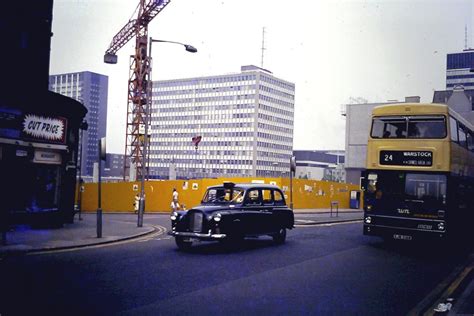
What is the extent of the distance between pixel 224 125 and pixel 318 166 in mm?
35977

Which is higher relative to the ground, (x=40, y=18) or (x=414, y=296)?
(x=40, y=18)

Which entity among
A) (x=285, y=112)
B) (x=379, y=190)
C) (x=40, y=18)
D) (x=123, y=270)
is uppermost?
(x=285, y=112)

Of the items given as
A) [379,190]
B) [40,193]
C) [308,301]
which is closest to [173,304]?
[308,301]

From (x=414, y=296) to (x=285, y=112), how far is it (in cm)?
14776

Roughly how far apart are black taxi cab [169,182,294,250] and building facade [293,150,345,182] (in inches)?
4731

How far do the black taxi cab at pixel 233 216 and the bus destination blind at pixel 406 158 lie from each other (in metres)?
3.45

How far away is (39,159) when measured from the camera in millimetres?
16312

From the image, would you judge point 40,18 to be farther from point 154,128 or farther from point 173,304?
point 154,128

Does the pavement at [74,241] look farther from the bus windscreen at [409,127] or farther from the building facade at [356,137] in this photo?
the building facade at [356,137]

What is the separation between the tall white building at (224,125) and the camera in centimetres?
14100

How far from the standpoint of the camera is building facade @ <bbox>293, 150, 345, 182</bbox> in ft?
443

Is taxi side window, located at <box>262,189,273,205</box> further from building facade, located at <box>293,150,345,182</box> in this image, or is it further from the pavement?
building facade, located at <box>293,150,345,182</box>

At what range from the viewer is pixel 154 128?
152 meters

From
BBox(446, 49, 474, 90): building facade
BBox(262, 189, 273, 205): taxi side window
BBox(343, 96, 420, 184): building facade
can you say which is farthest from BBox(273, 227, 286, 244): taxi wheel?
BBox(446, 49, 474, 90): building facade
